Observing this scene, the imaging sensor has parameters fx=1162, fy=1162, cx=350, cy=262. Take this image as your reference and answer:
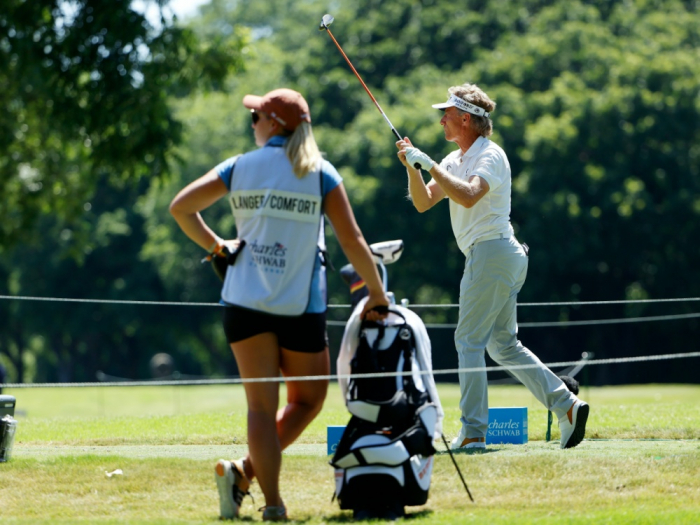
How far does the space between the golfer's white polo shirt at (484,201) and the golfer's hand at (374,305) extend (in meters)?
1.71

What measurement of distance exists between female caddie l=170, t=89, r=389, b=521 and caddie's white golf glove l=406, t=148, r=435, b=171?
1.37m

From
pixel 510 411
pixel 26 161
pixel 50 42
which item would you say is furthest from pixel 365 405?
pixel 26 161

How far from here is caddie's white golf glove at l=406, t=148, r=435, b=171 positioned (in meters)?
6.89

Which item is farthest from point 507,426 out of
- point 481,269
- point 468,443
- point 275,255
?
point 275,255

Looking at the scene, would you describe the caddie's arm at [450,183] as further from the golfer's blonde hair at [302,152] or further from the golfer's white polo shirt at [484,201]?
the golfer's blonde hair at [302,152]

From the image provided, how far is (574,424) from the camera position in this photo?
7.44 m

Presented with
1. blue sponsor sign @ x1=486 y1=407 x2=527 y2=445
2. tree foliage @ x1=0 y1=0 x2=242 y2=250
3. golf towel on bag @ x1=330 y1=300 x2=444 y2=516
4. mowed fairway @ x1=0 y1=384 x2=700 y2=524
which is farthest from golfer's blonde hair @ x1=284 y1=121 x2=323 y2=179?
tree foliage @ x1=0 y1=0 x2=242 y2=250

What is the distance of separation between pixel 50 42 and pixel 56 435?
10.4m

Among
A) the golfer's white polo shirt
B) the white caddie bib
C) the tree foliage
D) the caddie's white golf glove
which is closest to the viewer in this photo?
the white caddie bib

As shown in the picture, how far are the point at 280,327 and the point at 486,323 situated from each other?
223 centimetres

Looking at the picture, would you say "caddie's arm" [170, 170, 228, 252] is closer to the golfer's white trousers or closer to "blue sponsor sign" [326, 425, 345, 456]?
"blue sponsor sign" [326, 425, 345, 456]

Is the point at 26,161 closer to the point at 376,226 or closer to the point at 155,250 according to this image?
the point at 376,226

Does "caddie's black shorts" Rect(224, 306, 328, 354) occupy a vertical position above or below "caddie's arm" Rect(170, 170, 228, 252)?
below

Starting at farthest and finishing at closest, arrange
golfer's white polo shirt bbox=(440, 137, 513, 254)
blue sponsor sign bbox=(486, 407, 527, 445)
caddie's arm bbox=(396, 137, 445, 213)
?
blue sponsor sign bbox=(486, 407, 527, 445) → caddie's arm bbox=(396, 137, 445, 213) → golfer's white polo shirt bbox=(440, 137, 513, 254)
